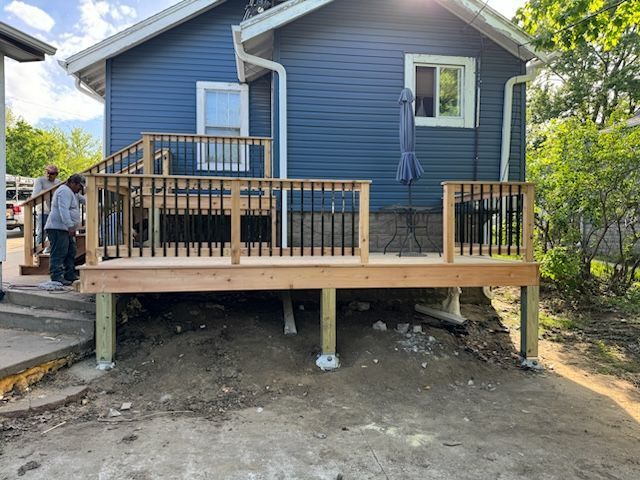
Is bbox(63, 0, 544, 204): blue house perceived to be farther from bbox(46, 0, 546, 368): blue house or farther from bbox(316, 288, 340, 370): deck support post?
bbox(316, 288, 340, 370): deck support post

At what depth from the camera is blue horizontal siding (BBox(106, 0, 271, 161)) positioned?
8.56 meters

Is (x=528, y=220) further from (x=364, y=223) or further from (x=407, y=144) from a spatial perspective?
(x=364, y=223)

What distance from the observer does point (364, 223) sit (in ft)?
17.0

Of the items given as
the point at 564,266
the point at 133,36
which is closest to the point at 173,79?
the point at 133,36

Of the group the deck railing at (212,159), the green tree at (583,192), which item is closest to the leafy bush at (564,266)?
the green tree at (583,192)

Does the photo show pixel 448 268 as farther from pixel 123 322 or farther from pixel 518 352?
pixel 123 322

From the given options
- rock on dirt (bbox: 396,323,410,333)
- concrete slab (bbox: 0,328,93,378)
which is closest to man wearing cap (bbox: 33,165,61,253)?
concrete slab (bbox: 0,328,93,378)

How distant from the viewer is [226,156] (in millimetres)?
8547

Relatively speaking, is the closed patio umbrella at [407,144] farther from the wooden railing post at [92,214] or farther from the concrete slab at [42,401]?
the concrete slab at [42,401]

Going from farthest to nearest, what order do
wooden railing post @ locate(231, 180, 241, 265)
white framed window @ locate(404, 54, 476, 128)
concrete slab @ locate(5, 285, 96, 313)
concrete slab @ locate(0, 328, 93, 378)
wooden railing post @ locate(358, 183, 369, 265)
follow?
1. white framed window @ locate(404, 54, 476, 128)
2. concrete slab @ locate(5, 285, 96, 313)
3. wooden railing post @ locate(358, 183, 369, 265)
4. wooden railing post @ locate(231, 180, 241, 265)
5. concrete slab @ locate(0, 328, 93, 378)

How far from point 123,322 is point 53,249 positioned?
1393 millimetres

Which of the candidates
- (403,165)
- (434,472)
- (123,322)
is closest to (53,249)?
(123,322)

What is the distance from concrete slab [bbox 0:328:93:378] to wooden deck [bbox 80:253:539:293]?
1.95ft

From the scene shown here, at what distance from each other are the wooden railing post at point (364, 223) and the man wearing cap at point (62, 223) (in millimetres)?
3740
